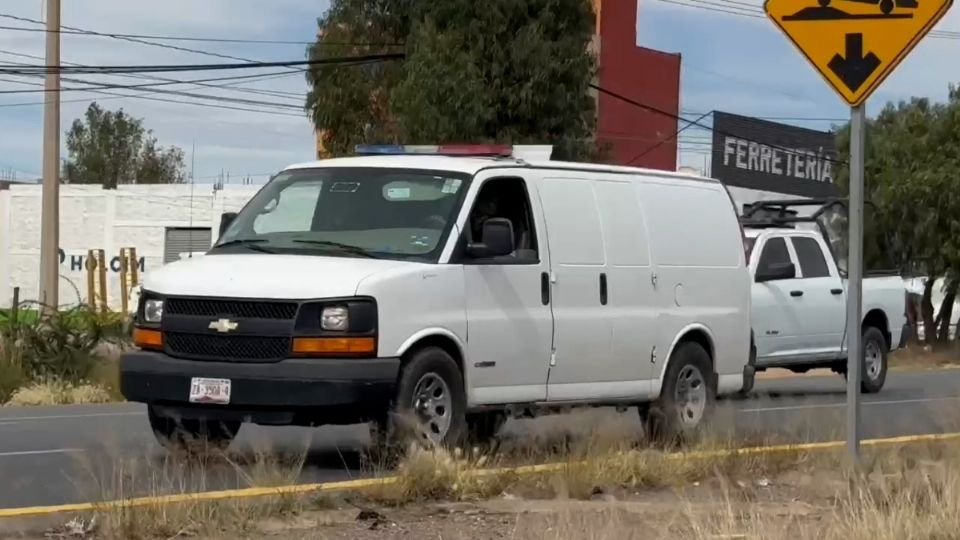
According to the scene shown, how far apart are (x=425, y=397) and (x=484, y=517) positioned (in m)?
1.93

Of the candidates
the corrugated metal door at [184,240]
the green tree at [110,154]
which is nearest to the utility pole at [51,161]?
the corrugated metal door at [184,240]

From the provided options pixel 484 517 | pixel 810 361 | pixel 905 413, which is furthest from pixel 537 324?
pixel 810 361

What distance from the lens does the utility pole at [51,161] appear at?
86.8 ft

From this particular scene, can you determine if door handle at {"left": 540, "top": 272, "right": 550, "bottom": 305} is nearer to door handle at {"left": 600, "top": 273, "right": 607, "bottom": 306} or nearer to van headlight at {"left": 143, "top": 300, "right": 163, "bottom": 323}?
door handle at {"left": 600, "top": 273, "right": 607, "bottom": 306}

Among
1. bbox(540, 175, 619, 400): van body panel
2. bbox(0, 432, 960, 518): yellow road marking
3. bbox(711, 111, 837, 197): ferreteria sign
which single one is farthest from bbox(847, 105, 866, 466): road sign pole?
bbox(711, 111, 837, 197): ferreteria sign

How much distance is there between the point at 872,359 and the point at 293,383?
40.3 ft

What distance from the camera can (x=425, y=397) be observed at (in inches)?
408

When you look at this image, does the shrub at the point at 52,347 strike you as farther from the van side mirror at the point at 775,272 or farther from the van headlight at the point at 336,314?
the van headlight at the point at 336,314

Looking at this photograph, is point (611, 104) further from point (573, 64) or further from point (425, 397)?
point (425, 397)

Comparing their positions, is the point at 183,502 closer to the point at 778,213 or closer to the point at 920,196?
the point at 778,213

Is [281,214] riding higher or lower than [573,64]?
lower

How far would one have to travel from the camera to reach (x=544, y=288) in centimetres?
1139

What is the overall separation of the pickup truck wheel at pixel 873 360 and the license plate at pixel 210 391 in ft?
39.6

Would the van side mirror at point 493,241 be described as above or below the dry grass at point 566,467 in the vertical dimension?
above
